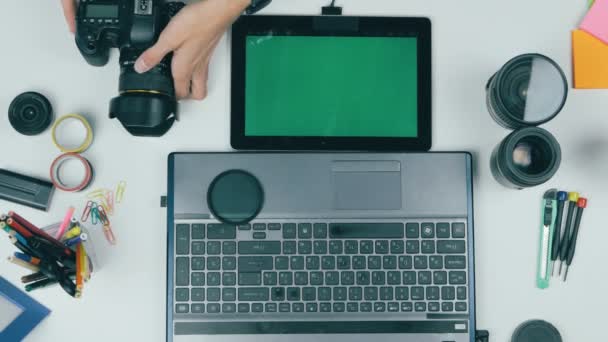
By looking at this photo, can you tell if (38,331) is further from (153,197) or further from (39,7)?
(39,7)

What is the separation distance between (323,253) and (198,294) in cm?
20

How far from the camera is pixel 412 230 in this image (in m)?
0.85

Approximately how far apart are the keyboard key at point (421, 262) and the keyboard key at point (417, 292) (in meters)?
0.03

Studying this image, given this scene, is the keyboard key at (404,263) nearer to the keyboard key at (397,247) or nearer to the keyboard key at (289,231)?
the keyboard key at (397,247)

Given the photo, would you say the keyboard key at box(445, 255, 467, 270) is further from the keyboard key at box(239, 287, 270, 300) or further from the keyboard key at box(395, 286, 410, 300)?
the keyboard key at box(239, 287, 270, 300)

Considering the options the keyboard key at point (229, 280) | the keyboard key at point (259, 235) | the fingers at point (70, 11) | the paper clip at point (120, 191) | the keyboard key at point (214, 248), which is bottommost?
the keyboard key at point (229, 280)

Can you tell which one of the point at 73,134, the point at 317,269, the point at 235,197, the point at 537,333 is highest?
the point at 73,134

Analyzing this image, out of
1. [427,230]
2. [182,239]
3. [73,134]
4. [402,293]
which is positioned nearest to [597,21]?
[427,230]

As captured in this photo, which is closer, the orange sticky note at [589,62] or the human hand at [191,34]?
the human hand at [191,34]

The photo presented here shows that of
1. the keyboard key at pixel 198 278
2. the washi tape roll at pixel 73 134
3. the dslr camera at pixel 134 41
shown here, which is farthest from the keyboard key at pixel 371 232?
the washi tape roll at pixel 73 134

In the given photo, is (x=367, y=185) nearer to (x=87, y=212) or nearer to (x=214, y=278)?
(x=214, y=278)

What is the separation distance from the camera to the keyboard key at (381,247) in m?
0.84

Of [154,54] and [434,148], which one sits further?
[434,148]

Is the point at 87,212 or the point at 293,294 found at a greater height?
the point at 87,212
